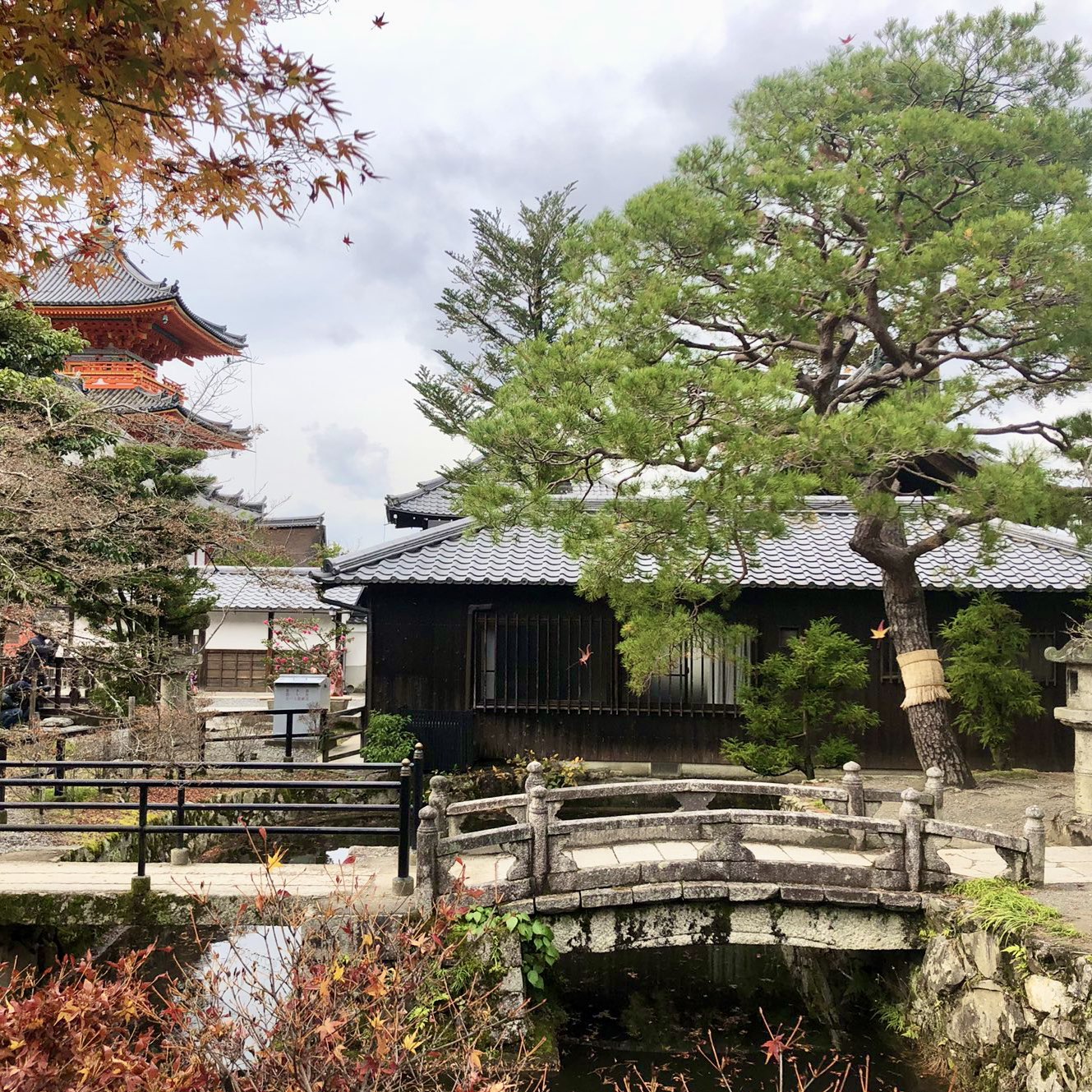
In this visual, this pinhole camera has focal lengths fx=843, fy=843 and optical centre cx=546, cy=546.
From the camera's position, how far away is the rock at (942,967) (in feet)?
22.7

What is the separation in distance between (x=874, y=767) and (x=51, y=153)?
13852 mm

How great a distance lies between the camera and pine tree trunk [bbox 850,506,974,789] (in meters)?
11.1

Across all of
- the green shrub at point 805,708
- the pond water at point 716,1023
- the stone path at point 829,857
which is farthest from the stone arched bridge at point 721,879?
the green shrub at point 805,708

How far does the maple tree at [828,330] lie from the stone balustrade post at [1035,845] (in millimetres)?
3137

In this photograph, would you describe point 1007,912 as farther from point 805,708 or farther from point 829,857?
point 805,708

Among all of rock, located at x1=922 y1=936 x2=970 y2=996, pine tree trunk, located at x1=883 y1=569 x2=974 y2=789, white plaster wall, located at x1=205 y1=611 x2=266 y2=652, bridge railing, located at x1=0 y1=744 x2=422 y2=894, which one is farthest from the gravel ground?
white plaster wall, located at x1=205 y1=611 x2=266 y2=652

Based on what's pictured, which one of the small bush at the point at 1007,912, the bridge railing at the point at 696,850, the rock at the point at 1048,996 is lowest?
the rock at the point at 1048,996

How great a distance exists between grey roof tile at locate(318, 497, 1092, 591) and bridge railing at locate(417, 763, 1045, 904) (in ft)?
18.0

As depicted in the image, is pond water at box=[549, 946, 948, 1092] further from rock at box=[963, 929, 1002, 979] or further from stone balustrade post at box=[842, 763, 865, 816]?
stone balustrade post at box=[842, 763, 865, 816]

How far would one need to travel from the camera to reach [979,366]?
37.1 feet

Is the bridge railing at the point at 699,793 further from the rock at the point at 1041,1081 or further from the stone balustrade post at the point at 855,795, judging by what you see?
the rock at the point at 1041,1081

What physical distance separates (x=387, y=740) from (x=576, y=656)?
3.35 meters

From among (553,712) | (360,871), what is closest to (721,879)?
(360,871)

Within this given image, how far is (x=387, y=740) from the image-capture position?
1329 cm
